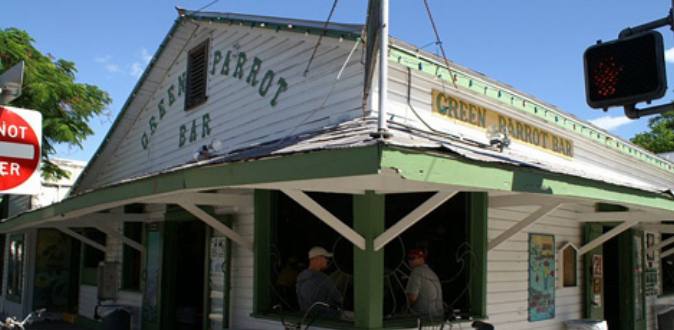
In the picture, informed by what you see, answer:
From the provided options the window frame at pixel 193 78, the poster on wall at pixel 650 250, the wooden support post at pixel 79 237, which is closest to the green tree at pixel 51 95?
the wooden support post at pixel 79 237

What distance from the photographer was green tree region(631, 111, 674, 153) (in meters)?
35.5

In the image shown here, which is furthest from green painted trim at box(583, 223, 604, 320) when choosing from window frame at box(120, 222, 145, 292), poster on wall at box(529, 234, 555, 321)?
window frame at box(120, 222, 145, 292)

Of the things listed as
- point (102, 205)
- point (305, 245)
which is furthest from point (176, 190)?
point (305, 245)

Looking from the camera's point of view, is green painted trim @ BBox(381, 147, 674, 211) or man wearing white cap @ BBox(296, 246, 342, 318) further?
man wearing white cap @ BBox(296, 246, 342, 318)

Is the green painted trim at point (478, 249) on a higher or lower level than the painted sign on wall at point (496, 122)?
lower

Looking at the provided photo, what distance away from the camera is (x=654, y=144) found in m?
36.1

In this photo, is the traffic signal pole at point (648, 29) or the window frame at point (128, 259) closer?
the traffic signal pole at point (648, 29)

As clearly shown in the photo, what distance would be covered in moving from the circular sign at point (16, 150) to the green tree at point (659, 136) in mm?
35987

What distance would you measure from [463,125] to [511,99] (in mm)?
1161

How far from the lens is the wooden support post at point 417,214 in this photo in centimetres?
478

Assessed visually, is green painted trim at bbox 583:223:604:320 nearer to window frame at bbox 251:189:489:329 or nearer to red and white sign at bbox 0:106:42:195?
window frame at bbox 251:189:489:329

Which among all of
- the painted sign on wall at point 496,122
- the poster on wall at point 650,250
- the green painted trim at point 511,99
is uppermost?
the green painted trim at point 511,99

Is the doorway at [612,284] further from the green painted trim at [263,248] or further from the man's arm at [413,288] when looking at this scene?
the green painted trim at [263,248]

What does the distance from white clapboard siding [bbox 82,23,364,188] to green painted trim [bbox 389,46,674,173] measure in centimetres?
69
